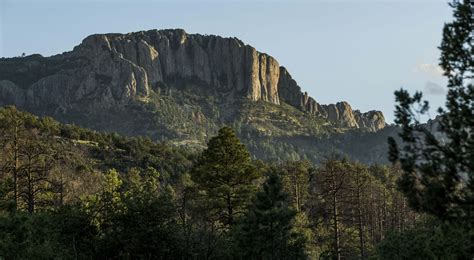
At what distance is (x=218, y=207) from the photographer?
111 ft

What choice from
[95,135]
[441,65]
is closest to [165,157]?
[95,135]

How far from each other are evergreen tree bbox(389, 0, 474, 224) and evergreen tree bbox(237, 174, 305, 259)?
15214 millimetres

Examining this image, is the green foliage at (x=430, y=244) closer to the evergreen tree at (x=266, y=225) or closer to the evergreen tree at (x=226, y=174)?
the evergreen tree at (x=266, y=225)

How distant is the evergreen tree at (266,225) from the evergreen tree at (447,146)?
49.9 feet

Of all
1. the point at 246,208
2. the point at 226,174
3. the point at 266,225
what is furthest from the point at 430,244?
the point at 226,174

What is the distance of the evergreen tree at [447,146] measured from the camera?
10586mm

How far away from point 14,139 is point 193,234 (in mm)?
15610

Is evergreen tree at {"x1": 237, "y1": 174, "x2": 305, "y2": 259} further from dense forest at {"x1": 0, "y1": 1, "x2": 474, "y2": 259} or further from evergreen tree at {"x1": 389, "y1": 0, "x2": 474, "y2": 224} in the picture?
evergreen tree at {"x1": 389, "y1": 0, "x2": 474, "y2": 224}

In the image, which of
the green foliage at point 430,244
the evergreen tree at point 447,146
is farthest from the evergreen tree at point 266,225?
the evergreen tree at point 447,146

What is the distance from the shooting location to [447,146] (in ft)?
35.5

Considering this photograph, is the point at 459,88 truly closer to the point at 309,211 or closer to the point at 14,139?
the point at 14,139

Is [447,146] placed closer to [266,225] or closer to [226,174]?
[266,225]

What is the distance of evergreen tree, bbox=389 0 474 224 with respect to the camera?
417 inches

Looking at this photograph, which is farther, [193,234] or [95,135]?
[95,135]
